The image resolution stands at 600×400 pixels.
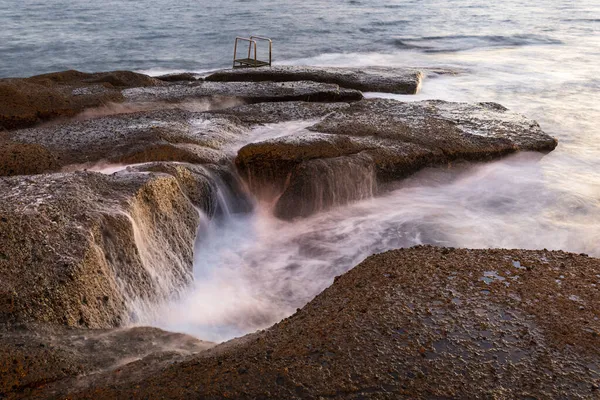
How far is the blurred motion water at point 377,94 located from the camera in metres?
5.45

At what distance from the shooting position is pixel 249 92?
384 inches

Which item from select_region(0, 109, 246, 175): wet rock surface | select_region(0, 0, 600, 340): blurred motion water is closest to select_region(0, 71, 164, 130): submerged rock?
select_region(0, 109, 246, 175): wet rock surface

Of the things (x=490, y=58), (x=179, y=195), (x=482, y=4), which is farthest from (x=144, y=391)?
(x=482, y=4)

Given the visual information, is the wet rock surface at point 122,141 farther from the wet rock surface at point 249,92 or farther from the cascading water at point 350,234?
the wet rock surface at point 249,92

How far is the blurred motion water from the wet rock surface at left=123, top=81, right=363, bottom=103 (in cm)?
163

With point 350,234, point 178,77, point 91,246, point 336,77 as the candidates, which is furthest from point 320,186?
point 178,77

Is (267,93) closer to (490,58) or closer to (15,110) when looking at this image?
(15,110)

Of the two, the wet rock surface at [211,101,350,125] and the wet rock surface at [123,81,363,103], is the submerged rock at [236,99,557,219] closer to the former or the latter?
the wet rock surface at [211,101,350,125]

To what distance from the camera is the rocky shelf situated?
111 inches

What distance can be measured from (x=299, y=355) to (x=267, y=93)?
23.9 feet

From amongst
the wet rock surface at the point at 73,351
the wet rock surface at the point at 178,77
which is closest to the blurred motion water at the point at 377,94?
the wet rock surface at the point at 73,351

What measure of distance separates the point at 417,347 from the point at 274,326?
985 millimetres

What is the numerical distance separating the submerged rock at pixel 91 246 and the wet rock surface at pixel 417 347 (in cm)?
90

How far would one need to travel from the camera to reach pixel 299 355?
9.74 feet
